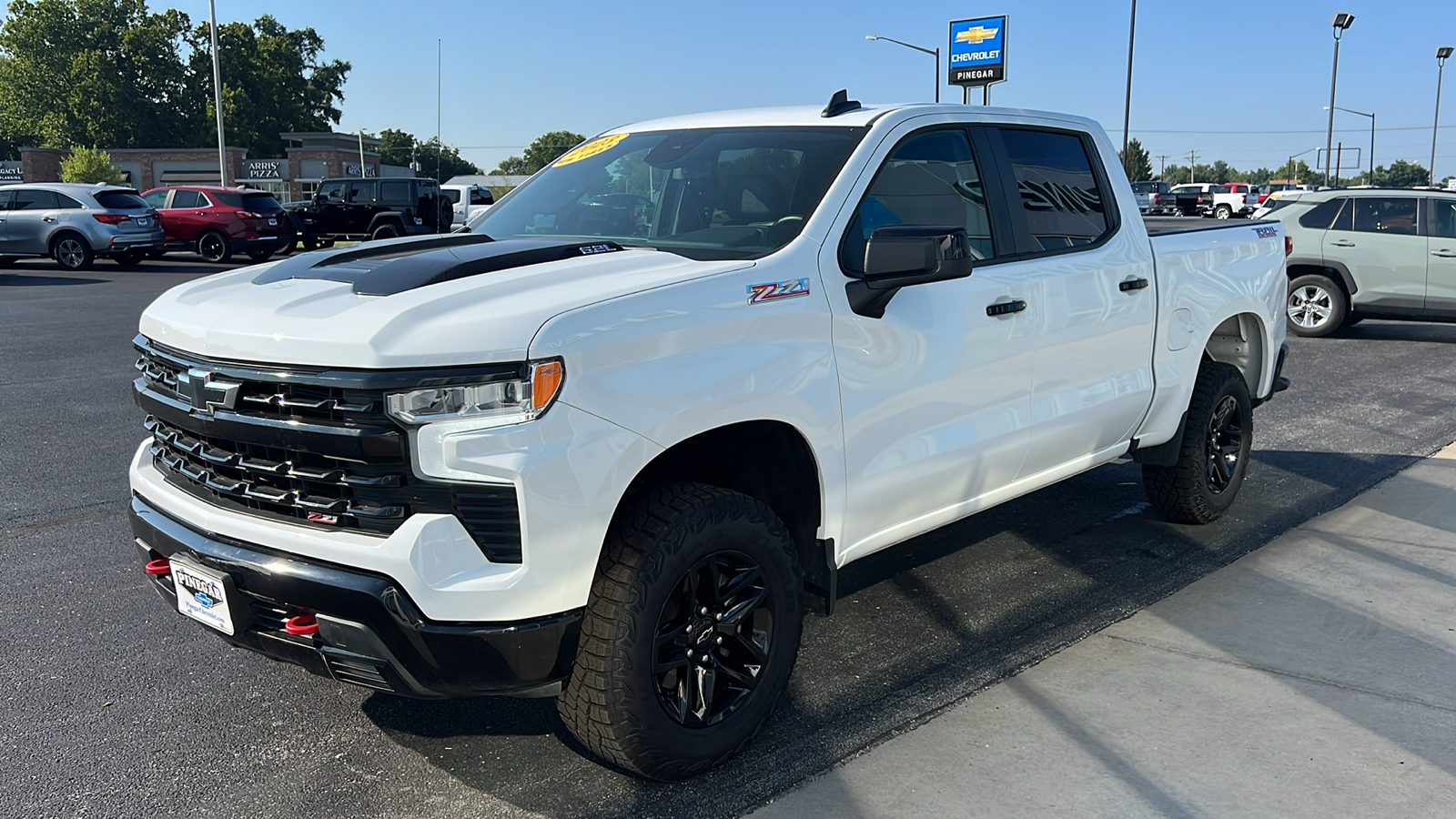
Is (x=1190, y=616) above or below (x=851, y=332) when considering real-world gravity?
below

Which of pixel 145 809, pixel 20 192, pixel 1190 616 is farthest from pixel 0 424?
pixel 20 192

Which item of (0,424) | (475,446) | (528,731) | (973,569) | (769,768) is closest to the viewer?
(475,446)

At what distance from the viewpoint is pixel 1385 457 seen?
715cm

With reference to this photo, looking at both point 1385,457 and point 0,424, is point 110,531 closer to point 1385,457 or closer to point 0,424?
point 0,424

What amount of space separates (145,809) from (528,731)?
1048 mm

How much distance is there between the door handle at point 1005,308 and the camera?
397 cm

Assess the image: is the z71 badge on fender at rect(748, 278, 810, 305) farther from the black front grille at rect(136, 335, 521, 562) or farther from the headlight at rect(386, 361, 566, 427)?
the black front grille at rect(136, 335, 521, 562)

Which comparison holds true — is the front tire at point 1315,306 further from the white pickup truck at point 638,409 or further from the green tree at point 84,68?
the green tree at point 84,68

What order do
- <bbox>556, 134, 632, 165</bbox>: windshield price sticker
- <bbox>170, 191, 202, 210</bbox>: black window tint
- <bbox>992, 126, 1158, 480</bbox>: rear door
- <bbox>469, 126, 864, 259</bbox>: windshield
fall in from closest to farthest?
<bbox>469, 126, 864, 259</bbox>: windshield
<bbox>992, 126, 1158, 480</bbox>: rear door
<bbox>556, 134, 632, 165</bbox>: windshield price sticker
<bbox>170, 191, 202, 210</bbox>: black window tint

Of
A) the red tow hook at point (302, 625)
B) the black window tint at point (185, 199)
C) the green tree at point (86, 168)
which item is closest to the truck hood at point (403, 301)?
the red tow hook at point (302, 625)

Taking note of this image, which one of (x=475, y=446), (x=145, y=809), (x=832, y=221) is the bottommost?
(x=145, y=809)

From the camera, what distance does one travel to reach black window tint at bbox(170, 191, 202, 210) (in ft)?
81.1

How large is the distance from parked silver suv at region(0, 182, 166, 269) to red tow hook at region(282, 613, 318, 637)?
2167 centimetres

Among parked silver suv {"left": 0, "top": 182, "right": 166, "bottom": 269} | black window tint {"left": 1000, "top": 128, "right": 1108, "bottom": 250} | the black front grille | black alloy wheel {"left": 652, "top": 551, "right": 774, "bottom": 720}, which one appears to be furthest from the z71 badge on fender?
parked silver suv {"left": 0, "top": 182, "right": 166, "bottom": 269}
